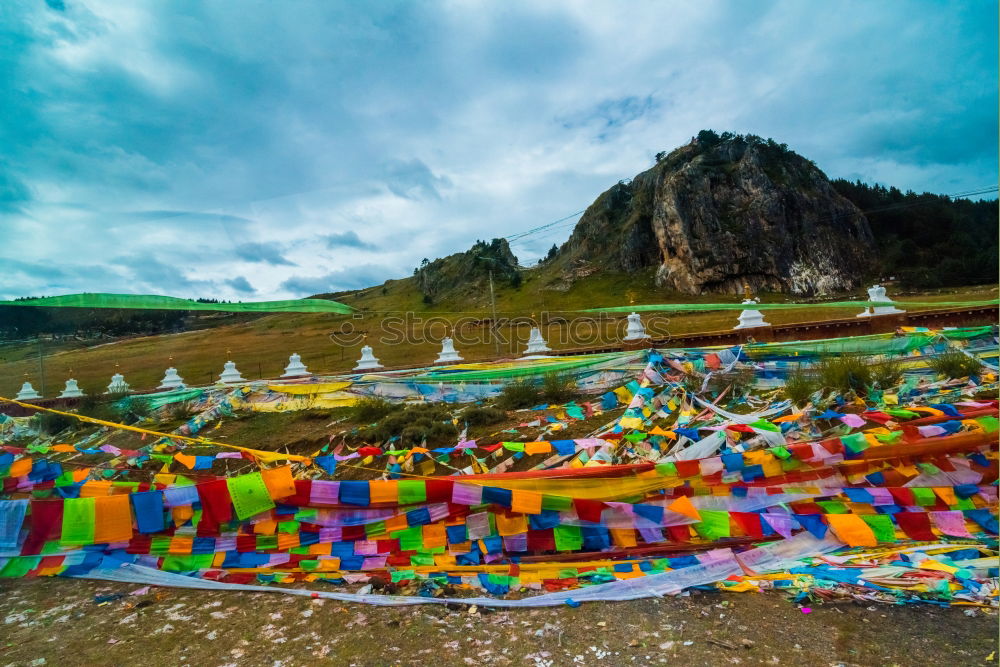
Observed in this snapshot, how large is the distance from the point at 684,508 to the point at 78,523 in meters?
5.11

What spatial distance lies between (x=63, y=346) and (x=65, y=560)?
6.38 m

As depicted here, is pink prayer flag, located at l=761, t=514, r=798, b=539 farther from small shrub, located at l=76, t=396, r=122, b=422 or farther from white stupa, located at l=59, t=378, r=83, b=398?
white stupa, located at l=59, t=378, r=83, b=398

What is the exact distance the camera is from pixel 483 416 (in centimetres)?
807

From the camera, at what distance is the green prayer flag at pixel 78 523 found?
4557mm

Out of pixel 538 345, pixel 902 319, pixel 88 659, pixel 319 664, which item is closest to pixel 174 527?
pixel 88 659

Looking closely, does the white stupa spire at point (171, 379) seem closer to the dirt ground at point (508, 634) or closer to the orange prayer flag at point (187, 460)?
the orange prayer flag at point (187, 460)

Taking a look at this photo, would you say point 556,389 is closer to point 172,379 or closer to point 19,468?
point 19,468

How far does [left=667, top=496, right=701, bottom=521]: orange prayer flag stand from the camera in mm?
4289

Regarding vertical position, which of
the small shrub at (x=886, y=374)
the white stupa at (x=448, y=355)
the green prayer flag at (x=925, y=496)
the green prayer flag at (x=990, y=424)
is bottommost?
the green prayer flag at (x=925, y=496)

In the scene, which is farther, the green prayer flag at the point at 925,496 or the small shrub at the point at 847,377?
the small shrub at the point at 847,377

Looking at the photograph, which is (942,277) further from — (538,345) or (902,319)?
(538,345)

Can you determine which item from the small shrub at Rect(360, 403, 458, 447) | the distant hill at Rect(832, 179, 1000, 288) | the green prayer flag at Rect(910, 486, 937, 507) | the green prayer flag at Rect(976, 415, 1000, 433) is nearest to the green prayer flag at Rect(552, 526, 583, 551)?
the green prayer flag at Rect(910, 486, 937, 507)

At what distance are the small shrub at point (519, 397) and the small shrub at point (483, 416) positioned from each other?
760 millimetres

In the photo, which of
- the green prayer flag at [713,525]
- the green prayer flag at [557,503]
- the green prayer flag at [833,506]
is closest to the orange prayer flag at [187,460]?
the green prayer flag at [557,503]
